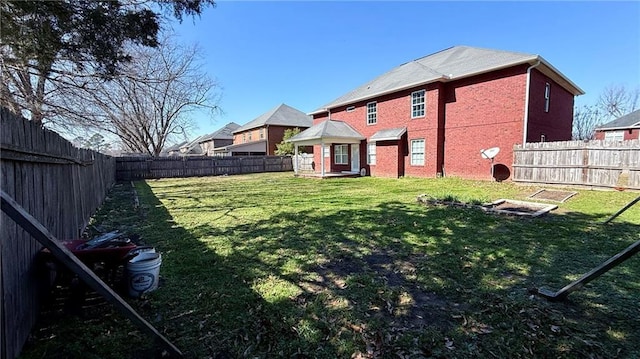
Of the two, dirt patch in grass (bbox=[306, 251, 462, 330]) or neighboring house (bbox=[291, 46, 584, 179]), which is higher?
neighboring house (bbox=[291, 46, 584, 179])

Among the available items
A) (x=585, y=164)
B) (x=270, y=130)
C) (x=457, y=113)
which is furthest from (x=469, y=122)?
(x=270, y=130)

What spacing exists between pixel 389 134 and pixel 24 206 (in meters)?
15.4

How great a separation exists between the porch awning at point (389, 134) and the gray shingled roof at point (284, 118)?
16978 millimetres

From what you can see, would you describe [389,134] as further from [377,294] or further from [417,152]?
[377,294]

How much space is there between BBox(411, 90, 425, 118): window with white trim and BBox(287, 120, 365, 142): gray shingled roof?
3821mm

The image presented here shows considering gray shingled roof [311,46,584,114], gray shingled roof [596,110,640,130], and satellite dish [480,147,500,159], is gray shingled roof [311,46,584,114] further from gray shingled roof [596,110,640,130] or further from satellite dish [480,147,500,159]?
gray shingled roof [596,110,640,130]

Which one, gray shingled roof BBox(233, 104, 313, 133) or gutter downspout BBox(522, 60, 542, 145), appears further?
gray shingled roof BBox(233, 104, 313, 133)

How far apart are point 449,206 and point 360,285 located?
17.1 feet

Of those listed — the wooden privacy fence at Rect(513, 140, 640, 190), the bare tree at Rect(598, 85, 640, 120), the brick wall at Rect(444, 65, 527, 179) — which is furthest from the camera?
the bare tree at Rect(598, 85, 640, 120)

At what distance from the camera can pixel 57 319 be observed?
2.66 m

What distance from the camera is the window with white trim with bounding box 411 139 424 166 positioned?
1534 centimetres

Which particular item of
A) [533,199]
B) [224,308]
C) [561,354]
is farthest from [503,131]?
[224,308]

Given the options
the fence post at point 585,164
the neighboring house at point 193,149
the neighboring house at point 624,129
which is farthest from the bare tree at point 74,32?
the neighboring house at point 193,149

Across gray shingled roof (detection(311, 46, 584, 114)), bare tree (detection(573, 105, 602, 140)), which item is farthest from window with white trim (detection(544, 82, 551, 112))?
bare tree (detection(573, 105, 602, 140))
